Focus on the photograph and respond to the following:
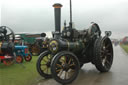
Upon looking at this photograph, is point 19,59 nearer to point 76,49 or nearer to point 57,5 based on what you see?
point 57,5

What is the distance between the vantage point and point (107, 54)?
4840 millimetres

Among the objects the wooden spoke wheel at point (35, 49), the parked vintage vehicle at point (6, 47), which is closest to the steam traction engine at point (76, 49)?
the parked vintage vehicle at point (6, 47)

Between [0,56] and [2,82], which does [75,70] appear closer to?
[2,82]

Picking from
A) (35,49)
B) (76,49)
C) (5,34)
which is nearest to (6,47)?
(5,34)

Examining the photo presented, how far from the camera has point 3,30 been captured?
596cm

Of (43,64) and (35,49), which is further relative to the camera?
(35,49)

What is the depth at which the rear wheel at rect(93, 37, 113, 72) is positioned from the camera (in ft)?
13.6

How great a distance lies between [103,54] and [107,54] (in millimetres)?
223

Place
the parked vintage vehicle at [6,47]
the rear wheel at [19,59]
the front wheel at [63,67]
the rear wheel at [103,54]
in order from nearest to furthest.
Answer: the front wheel at [63,67], the rear wheel at [103,54], the parked vintage vehicle at [6,47], the rear wheel at [19,59]

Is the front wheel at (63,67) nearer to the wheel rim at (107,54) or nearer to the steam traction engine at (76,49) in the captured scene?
the steam traction engine at (76,49)

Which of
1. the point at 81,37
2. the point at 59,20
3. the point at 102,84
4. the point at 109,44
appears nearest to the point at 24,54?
the point at 59,20

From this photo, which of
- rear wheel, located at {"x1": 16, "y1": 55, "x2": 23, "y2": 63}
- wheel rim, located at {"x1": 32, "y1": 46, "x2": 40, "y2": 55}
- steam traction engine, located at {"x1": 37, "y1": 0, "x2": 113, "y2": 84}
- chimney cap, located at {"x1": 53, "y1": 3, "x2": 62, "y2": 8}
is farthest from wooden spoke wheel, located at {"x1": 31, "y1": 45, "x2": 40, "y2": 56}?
steam traction engine, located at {"x1": 37, "y1": 0, "x2": 113, "y2": 84}

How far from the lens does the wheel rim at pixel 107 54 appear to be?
473 centimetres

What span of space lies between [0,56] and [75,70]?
3.63m
